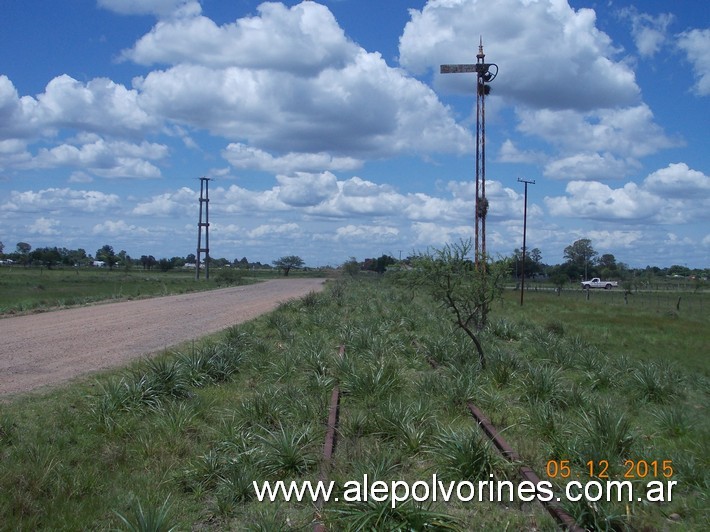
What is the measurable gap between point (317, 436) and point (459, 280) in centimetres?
717

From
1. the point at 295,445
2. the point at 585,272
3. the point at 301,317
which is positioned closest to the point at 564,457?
the point at 295,445

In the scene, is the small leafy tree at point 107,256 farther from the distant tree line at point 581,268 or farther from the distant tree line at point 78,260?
the distant tree line at point 581,268

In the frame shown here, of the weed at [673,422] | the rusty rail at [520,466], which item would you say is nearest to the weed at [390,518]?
the rusty rail at [520,466]

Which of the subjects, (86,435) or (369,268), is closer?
(86,435)

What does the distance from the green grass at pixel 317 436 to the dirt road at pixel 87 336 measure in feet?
5.22

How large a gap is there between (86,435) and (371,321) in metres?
15.2

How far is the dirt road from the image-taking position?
14688mm

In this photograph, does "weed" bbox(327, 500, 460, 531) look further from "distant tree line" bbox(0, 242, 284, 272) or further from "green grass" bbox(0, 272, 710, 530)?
"distant tree line" bbox(0, 242, 284, 272)

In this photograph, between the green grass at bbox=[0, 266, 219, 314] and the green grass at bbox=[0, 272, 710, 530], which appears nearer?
the green grass at bbox=[0, 272, 710, 530]

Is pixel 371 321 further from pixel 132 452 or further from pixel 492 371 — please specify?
pixel 132 452

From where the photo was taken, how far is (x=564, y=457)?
8.09 m

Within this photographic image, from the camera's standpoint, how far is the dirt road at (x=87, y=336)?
1469 centimetres

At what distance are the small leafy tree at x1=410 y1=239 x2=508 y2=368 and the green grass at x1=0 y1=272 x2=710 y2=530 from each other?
3.89 ft

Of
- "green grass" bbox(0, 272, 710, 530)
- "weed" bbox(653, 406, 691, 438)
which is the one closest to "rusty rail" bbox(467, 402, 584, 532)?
"green grass" bbox(0, 272, 710, 530)
